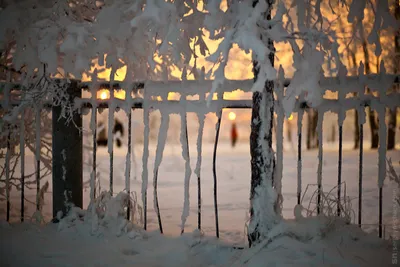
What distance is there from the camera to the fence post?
4164mm

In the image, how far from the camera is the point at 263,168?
3.33 metres

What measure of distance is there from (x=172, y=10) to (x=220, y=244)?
7.36ft

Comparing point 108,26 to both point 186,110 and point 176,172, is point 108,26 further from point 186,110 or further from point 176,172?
point 176,172

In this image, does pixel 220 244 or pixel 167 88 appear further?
pixel 167 88

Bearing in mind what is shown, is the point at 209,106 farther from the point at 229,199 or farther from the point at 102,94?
the point at 229,199

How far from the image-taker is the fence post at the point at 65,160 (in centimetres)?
416

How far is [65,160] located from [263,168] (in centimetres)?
231

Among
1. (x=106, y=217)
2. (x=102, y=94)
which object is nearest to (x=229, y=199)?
(x=106, y=217)

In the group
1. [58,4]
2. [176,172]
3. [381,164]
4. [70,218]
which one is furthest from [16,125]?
[176,172]

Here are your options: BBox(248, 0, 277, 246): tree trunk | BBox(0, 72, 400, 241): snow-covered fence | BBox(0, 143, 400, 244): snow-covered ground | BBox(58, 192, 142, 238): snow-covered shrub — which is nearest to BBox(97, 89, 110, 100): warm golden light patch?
BBox(0, 72, 400, 241): snow-covered fence

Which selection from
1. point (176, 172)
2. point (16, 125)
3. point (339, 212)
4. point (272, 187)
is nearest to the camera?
point (272, 187)

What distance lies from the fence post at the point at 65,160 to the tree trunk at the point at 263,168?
2121 mm

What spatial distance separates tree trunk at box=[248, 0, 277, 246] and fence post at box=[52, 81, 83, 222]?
2.12 metres

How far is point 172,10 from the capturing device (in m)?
2.86
